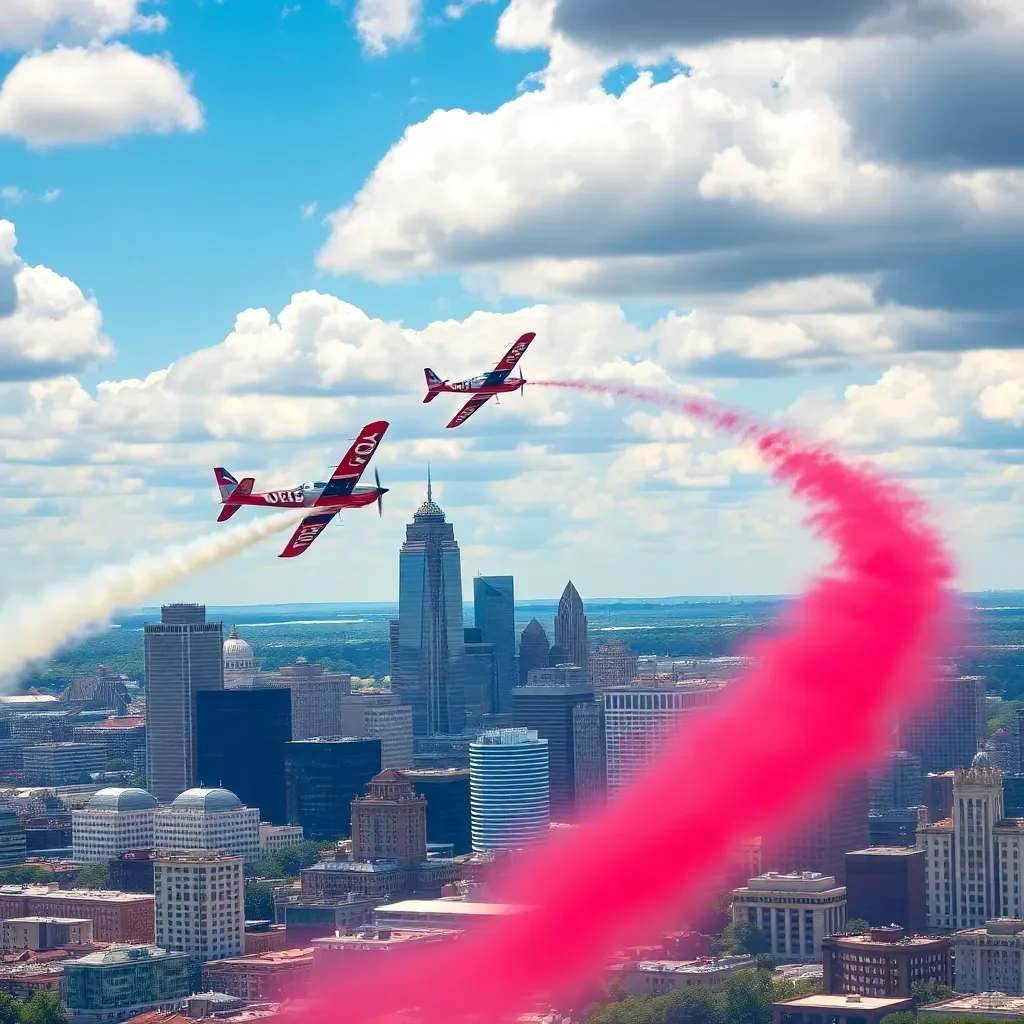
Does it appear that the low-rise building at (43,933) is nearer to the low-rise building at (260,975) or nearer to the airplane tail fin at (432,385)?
the low-rise building at (260,975)

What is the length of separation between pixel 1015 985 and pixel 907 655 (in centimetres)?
6812

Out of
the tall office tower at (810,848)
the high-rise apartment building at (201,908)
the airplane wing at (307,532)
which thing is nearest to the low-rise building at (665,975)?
the tall office tower at (810,848)

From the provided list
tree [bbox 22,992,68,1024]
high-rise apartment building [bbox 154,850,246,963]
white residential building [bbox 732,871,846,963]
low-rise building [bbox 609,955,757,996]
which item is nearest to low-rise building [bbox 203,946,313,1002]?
high-rise apartment building [bbox 154,850,246,963]

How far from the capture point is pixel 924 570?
98.1m

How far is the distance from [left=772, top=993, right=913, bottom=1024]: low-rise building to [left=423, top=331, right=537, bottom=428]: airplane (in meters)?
45.7

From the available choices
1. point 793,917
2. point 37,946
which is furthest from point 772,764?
point 37,946

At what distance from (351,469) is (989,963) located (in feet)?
237

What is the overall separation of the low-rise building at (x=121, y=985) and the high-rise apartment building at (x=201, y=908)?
1178 centimetres

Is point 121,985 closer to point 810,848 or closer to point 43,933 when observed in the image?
point 43,933

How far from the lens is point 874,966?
504 feet

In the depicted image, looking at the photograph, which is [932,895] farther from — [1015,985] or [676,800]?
[676,800]

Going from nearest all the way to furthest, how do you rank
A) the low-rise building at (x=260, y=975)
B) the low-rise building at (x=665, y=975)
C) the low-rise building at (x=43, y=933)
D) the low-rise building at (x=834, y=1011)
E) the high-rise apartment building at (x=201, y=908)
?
the low-rise building at (x=834, y=1011)
the low-rise building at (x=665, y=975)
the low-rise building at (x=260, y=975)
the high-rise apartment building at (x=201, y=908)
the low-rise building at (x=43, y=933)

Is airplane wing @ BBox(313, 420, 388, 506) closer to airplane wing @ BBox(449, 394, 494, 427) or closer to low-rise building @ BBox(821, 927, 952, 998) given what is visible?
airplane wing @ BBox(449, 394, 494, 427)

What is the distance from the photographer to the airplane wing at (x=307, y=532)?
104294 mm
